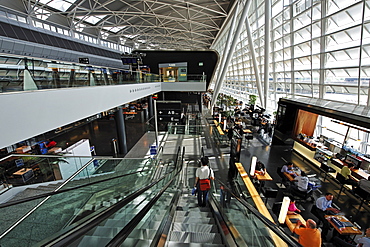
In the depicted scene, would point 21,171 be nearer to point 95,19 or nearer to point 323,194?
point 323,194

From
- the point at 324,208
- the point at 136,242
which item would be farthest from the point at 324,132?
the point at 136,242

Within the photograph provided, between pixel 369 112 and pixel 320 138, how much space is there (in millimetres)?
5499

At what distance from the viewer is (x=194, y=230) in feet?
12.8

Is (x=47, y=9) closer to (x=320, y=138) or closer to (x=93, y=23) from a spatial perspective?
(x=93, y=23)

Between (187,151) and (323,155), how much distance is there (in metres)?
8.90

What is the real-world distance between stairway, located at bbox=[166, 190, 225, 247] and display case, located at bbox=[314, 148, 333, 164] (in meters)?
8.84

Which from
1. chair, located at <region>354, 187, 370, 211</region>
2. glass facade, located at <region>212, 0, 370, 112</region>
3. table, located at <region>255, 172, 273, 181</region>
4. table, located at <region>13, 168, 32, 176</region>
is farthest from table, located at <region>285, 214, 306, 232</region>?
table, located at <region>13, 168, 32, 176</region>

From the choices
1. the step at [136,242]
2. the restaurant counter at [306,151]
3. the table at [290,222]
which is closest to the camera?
the step at [136,242]

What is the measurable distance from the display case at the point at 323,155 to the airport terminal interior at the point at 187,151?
0.09m

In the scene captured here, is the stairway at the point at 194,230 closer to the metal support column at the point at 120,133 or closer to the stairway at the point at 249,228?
the stairway at the point at 249,228

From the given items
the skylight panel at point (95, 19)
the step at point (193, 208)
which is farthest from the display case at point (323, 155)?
the skylight panel at point (95, 19)

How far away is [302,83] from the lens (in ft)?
45.5

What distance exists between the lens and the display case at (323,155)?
10180 mm

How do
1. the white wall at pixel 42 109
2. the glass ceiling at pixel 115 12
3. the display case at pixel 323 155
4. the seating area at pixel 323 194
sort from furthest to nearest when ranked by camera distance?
the glass ceiling at pixel 115 12 < the display case at pixel 323 155 < the seating area at pixel 323 194 < the white wall at pixel 42 109
